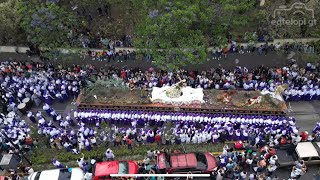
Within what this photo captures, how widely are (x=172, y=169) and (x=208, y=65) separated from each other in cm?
998

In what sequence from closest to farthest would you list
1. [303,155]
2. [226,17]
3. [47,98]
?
[303,155]
[47,98]
[226,17]

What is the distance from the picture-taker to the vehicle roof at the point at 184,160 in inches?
659

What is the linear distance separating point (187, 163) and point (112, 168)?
12.1 ft

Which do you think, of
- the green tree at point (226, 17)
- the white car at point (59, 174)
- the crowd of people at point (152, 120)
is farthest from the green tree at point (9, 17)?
the green tree at point (226, 17)

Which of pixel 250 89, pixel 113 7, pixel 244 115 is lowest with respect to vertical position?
pixel 244 115

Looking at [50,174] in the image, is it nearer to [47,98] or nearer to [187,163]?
[47,98]

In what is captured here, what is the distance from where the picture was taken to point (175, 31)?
20.5 metres

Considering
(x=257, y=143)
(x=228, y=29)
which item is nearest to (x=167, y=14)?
(x=228, y=29)

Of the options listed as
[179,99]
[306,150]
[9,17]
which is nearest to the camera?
[306,150]

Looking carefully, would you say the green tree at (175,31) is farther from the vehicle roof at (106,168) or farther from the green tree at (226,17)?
the vehicle roof at (106,168)

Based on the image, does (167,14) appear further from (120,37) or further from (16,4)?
(16,4)

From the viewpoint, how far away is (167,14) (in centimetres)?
1997

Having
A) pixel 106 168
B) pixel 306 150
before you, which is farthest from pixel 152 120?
pixel 306 150

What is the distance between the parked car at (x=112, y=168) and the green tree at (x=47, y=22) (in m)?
9.93
